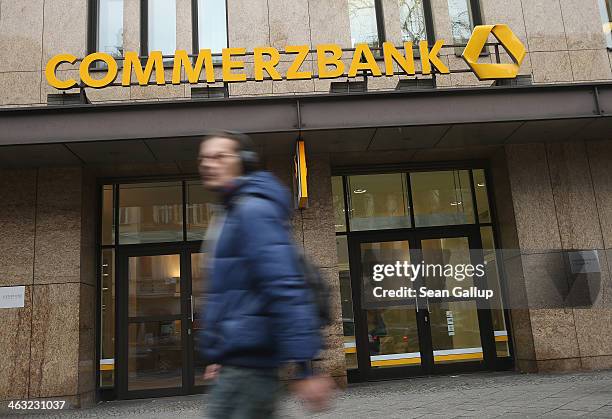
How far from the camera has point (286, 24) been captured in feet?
33.7

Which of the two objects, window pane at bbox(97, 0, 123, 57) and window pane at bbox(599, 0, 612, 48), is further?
window pane at bbox(599, 0, 612, 48)

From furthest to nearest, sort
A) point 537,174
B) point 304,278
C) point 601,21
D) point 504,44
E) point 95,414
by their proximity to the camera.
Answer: point 601,21, point 537,174, point 504,44, point 95,414, point 304,278

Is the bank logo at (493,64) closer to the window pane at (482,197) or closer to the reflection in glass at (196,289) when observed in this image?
the window pane at (482,197)

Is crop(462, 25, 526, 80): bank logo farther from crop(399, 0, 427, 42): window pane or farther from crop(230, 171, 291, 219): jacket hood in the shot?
crop(230, 171, 291, 219): jacket hood

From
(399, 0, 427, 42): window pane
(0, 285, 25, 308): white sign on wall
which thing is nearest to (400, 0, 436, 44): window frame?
(399, 0, 427, 42): window pane

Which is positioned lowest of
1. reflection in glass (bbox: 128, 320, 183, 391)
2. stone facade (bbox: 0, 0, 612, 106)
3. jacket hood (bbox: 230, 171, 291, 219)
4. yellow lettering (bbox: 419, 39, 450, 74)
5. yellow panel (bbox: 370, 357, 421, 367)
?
yellow panel (bbox: 370, 357, 421, 367)

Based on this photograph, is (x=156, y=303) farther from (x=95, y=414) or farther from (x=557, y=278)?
(x=557, y=278)

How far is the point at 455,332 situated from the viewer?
10398 mm

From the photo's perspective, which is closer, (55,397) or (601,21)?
(55,397)

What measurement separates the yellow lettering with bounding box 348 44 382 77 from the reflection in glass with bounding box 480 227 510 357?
3.87 meters

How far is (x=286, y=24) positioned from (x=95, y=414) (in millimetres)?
7187

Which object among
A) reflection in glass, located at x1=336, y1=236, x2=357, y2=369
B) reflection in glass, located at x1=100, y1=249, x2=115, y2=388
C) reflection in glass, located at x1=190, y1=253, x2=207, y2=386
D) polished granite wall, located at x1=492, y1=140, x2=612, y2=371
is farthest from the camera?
reflection in glass, located at x1=336, y1=236, x2=357, y2=369

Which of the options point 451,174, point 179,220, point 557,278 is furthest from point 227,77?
point 557,278

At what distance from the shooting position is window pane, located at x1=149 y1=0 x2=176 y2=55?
A: 1056cm
